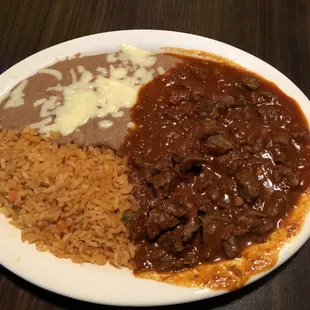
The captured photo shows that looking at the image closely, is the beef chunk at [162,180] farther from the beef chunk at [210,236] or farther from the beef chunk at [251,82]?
the beef chunk at [251,82]

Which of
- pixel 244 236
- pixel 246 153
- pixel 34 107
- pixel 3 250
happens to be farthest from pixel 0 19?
pixel 244 236

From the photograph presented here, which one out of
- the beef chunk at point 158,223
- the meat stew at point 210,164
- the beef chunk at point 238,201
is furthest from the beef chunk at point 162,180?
the beef chunk at point 238,201

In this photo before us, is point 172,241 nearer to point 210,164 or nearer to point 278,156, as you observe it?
point 210,164

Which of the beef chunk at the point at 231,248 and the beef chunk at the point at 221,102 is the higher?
the beef chunk at the point at 221,102

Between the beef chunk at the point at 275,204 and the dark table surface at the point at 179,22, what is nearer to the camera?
the beef chunk at the point at 275,204

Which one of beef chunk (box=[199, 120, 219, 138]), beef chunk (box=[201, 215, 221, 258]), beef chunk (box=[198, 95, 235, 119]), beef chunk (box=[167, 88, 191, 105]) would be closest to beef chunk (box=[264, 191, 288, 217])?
beef chunk (box=[201, 215, 221, 258])

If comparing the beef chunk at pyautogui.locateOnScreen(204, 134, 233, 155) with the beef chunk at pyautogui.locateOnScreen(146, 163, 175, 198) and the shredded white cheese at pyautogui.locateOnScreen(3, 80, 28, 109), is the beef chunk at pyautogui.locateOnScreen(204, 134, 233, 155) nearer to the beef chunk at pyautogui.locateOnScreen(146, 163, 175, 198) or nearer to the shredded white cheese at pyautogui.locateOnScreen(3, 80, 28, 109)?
the beef chunk at pyautogui.locateOnScreen(146, 163, 175, 198)
